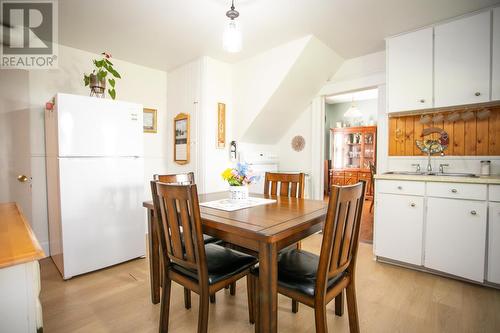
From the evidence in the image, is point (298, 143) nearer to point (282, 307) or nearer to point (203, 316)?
point (282, 307)

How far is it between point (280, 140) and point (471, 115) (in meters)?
2.42

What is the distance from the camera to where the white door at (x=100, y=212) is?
2.21 metres

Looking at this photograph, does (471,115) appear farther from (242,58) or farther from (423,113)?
(242,58)

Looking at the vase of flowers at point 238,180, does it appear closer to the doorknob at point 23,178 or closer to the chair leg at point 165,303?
the chair leg at point 165,303

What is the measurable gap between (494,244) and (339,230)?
1767mm

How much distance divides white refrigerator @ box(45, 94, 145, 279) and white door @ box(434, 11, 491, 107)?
3.08 meters

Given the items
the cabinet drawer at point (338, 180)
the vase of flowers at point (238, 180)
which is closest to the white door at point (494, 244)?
the vase of flowers at point (238, 180)

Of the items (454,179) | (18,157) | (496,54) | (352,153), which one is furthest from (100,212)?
(352,153)

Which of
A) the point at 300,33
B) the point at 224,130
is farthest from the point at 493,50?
the point at 224,130

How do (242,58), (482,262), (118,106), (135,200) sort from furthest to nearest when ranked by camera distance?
(242,58) → (135,200) → (118,106) → (482,262)

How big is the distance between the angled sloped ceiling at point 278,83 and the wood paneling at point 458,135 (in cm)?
114

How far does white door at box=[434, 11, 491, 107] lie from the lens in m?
2.24

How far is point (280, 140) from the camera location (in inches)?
165

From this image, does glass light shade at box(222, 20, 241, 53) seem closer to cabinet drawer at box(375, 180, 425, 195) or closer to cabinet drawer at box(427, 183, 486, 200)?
cabinet drawer at box(375, 180, 425, 195)
